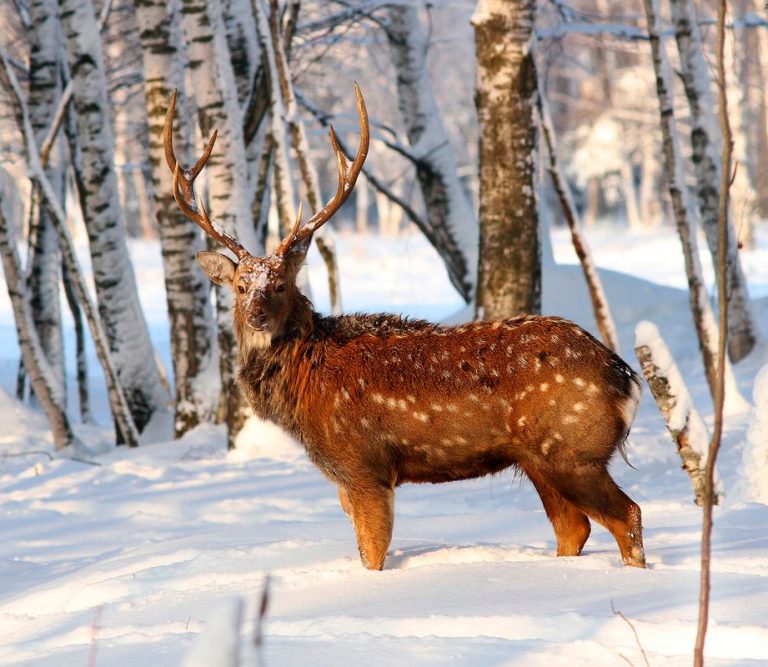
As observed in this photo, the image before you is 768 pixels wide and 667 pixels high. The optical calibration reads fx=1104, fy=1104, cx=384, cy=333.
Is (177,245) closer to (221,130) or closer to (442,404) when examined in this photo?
(221,130)

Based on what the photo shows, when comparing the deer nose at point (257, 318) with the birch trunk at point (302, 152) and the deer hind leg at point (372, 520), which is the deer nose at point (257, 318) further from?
the birch trunk at point (302, 152)

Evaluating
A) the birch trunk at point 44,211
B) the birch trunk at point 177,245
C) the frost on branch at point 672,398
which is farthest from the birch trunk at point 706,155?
the birch trunk at point 44,211

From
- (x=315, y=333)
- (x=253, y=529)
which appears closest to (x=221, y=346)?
(x=253, y=529)

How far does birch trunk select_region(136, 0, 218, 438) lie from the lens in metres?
10.9

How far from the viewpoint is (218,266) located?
5.96 metres

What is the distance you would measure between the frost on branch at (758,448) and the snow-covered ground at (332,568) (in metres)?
0.12

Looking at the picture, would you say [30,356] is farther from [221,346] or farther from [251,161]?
[251,161]

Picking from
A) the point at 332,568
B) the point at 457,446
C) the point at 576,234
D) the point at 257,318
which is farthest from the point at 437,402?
the point at 576,234

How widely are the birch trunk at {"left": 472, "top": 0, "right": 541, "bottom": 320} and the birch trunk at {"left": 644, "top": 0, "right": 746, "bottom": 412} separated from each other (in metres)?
1.75

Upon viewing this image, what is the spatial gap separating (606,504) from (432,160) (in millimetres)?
9411

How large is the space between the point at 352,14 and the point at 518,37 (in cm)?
494

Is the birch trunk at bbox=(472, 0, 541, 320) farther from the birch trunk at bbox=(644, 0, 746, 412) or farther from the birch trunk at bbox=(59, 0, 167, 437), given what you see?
the birch trunk at bbox=(59, 0, 167, 437)

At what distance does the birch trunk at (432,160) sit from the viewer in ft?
45.2

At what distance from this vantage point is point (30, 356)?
11.4 metres
